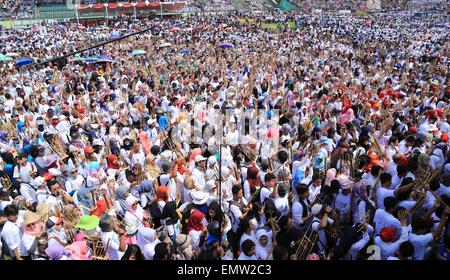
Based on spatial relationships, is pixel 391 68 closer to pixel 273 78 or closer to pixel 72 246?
pixel 273 78

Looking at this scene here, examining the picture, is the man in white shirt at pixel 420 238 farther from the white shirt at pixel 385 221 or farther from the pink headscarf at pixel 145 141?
the pink headscarf at pixel 145 141

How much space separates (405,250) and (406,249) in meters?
0.01

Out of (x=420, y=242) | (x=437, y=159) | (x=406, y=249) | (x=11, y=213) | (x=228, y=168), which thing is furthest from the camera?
(x=437, y=159)

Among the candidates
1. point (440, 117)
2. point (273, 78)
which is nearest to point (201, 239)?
point (440, 117)

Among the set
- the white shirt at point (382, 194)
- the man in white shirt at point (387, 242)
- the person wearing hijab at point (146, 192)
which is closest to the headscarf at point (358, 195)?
the white shirt at point (382, 194)

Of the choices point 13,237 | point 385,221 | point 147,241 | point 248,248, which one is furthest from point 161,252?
point 385,221

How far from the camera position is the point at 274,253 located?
3.05 metres

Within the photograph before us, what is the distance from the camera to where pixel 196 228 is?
12.2 feet

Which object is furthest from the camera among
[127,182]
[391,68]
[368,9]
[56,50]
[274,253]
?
[368,9]

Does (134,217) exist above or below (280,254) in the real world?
below

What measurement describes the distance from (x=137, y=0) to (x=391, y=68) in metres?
35.0

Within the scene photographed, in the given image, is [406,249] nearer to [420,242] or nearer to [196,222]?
[420,242]

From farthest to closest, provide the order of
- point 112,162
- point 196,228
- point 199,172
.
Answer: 1. point 112,162
2. point 199,172
3. point 196,228

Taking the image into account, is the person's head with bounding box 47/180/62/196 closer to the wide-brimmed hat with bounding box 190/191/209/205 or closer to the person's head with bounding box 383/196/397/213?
the wide-brimmed hat with bounding box 190/191/209/205
